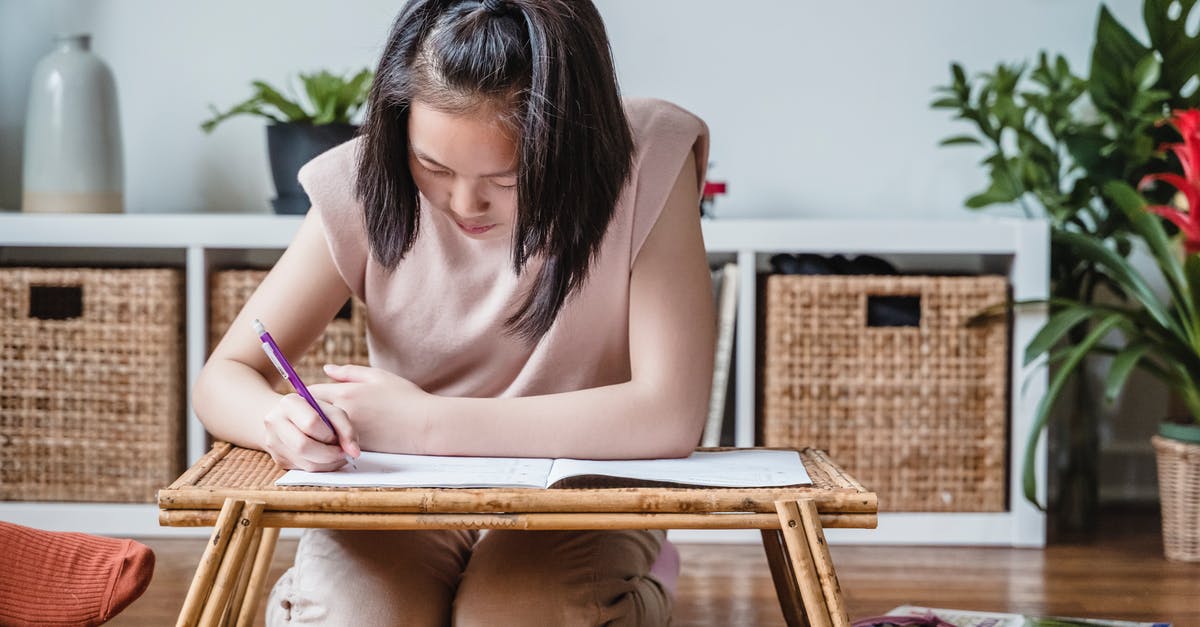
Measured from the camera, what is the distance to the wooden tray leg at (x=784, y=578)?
114cm

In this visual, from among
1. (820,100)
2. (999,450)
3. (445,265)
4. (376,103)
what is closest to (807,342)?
(999,450)

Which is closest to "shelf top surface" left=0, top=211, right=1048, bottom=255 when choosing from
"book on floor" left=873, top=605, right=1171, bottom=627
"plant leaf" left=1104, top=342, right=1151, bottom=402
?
"plant leaf" left=1104, top=342, right=1151, bottom=402

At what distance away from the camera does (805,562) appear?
2.55ft

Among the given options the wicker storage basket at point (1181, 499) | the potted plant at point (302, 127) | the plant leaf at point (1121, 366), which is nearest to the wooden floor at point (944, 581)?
the wicker storage basket at point (1181, 499)

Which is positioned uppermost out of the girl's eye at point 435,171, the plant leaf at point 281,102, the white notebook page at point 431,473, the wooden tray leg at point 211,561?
the plant leaf at point 281,102

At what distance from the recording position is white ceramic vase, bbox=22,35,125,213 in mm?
2029

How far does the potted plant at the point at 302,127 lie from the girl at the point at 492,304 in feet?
2.88

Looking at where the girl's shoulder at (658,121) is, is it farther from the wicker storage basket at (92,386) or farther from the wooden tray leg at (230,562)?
the wicker storage basket at (92,386)

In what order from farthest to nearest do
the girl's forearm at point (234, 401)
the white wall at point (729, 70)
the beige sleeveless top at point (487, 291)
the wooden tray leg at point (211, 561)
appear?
the white wall at point (729, 70) → the beige sleeveless top at point (487, 291) → the girl's forearm at point (234, 401) → the wooden tray leg at point (211, 561)

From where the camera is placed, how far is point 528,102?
910 mm

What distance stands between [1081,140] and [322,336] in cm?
129

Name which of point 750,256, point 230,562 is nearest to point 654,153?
point 230,562

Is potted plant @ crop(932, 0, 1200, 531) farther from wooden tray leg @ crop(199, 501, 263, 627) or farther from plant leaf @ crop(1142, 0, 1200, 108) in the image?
wooden tray leg @ crop(199, 501, 263, 627)

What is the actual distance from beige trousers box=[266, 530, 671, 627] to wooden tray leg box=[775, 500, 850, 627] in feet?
0.95
